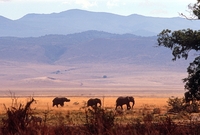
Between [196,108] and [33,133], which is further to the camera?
[196,108]

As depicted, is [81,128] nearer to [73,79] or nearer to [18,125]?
[18,125]

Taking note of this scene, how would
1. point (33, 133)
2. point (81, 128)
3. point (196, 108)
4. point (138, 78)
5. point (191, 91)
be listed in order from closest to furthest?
point (33, 133) < point (81, 128) < point (191, 91) < point (196, 108) < point (138, 78)

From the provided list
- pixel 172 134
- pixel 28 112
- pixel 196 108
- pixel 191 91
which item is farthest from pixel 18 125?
pixel 196 108

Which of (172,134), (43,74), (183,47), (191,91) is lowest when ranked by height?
(172,134)

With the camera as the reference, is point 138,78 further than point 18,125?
Yes

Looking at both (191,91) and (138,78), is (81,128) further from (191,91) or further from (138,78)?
(138,78)

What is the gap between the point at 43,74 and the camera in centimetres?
18888

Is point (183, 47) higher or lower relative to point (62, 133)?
higher

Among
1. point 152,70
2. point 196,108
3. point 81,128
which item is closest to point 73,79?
point 152,70

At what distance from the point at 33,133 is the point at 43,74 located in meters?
177

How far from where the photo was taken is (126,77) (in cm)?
17188

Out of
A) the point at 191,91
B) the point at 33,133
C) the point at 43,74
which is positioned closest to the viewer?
A: the point at 33,133

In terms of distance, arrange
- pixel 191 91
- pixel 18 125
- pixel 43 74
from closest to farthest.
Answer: pixel 18 125 < pixel 191 91 < pixel 43 74

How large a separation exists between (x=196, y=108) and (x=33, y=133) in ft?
76.6
